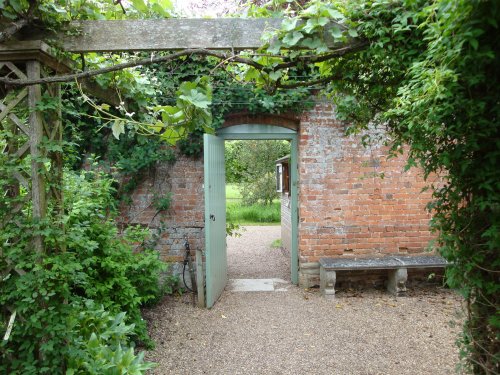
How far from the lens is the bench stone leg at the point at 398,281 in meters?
5.15

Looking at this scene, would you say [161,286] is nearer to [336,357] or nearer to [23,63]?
[336,357]

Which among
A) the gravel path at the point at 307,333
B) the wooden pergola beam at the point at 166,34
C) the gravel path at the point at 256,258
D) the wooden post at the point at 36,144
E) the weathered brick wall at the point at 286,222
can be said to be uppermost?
the wooden pergola beam at the point at 166,34

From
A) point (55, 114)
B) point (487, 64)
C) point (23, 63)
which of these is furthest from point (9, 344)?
point (487, 64)

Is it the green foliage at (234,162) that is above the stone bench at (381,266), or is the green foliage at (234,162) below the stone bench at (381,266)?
above

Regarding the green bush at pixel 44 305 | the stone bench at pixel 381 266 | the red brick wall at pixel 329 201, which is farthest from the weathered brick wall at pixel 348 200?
the green bush at pixel 44 305

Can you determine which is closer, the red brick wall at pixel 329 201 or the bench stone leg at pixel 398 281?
the bench stone leg at pixel 398 281

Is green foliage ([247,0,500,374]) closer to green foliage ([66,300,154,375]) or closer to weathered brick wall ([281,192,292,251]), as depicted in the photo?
green foliage ([66,300,154,375])

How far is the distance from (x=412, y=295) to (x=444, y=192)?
12.7 ft

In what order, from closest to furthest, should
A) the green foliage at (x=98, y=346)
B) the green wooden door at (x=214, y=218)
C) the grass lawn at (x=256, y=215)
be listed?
the green foliage at (x=98, y=346) < the green wooden door at (x=214, y=218) < the grass lawn at (x=256, y=215)

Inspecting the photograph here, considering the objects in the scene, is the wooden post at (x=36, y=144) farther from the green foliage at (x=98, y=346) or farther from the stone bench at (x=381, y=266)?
the stone bench at (x=381, y=266)

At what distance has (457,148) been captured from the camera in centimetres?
176

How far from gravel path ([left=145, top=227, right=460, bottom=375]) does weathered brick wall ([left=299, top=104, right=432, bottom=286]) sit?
0.66 m

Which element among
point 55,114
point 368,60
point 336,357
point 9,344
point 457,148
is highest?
point 368,60

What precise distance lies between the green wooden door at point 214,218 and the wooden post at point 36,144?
95.7 inches
